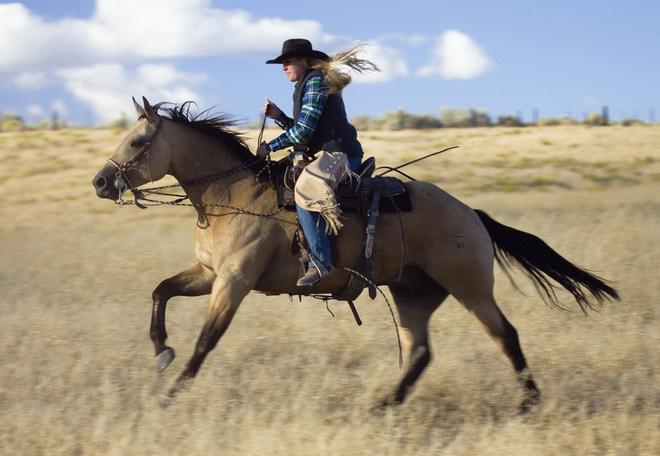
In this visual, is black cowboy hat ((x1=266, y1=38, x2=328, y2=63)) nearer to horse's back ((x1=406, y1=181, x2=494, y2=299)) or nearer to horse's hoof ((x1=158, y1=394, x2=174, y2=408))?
horse's back ((x1=406, y1=181, x2=494, y2=299))

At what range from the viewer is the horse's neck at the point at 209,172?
7.11m

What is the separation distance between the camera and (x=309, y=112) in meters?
6.87

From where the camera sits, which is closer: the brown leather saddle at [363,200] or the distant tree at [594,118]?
the brown leather saddle at [363,200]

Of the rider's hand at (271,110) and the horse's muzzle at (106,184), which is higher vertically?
the rider's hand at (271,110)

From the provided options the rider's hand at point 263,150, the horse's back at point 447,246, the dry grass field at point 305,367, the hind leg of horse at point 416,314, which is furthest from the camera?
the hind leg of horse at point 416,314

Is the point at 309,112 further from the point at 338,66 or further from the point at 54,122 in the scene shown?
the point at 54,122

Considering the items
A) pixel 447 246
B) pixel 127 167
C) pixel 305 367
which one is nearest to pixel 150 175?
pixel 127 167

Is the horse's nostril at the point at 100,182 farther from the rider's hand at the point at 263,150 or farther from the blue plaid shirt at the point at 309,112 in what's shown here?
the blue plaid shirt at the point at 309,112

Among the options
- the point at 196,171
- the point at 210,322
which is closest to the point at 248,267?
the point at 210,322

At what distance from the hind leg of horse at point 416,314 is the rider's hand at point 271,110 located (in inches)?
65.8

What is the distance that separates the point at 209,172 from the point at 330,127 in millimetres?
998

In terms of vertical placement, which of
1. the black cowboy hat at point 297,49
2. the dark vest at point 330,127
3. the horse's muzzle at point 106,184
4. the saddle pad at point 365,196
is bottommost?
the saddle pad at point 365,196

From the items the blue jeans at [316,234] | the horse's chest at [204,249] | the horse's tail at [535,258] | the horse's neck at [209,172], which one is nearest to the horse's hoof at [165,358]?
the horse's chest at [204,249]

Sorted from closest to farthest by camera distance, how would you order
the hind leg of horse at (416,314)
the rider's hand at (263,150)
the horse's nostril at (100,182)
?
the horse's nostril at (100,182), the rider's hand at (263,150), the hind leg of horse at (416,314)
